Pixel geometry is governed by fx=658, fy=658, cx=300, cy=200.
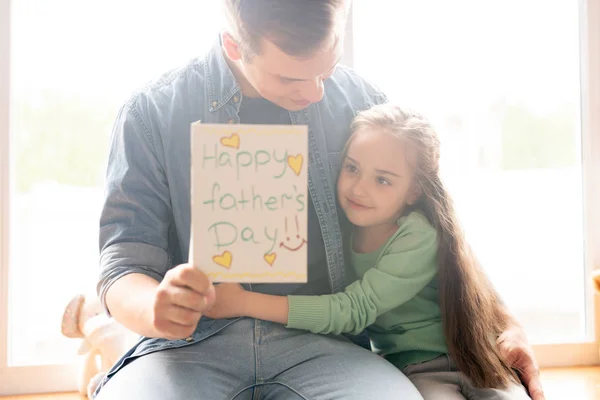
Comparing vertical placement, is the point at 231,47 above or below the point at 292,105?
above

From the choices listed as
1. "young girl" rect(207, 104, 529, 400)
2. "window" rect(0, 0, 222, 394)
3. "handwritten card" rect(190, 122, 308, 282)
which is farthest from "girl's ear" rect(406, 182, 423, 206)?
"window" rect(0, 0, 222, 394)

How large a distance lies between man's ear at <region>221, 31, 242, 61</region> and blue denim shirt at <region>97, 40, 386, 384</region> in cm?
7

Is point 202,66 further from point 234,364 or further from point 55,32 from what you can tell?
point 55,32

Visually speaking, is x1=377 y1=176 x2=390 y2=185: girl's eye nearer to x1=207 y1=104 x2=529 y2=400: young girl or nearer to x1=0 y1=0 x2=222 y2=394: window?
x1=207 y1=104 x2=529 y2=400: young girl

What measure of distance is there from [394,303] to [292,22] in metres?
0.55

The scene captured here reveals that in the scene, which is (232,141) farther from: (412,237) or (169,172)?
(412,237)

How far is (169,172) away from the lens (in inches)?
48.8

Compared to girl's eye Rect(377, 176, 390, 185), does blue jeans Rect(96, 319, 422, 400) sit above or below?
below

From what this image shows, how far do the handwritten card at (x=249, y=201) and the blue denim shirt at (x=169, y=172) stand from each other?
0.24 metres

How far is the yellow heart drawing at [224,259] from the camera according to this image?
98 cm

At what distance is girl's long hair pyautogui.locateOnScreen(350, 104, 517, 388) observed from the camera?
125 cm

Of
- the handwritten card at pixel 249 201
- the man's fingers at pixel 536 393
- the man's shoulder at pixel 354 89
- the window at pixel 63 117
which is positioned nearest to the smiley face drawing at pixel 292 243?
the handwritten card at pixel 249 201

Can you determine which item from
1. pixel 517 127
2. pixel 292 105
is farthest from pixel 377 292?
pixel 517 127

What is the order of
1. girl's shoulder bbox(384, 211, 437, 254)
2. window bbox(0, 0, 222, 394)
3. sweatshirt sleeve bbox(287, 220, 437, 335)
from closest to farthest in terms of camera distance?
sweatshirt sleeve bbox(287, 220, 437, 335) → girl's shoulder bbox(384, 211, 437, 254) → window bbox(0, 0, 222, 394)
